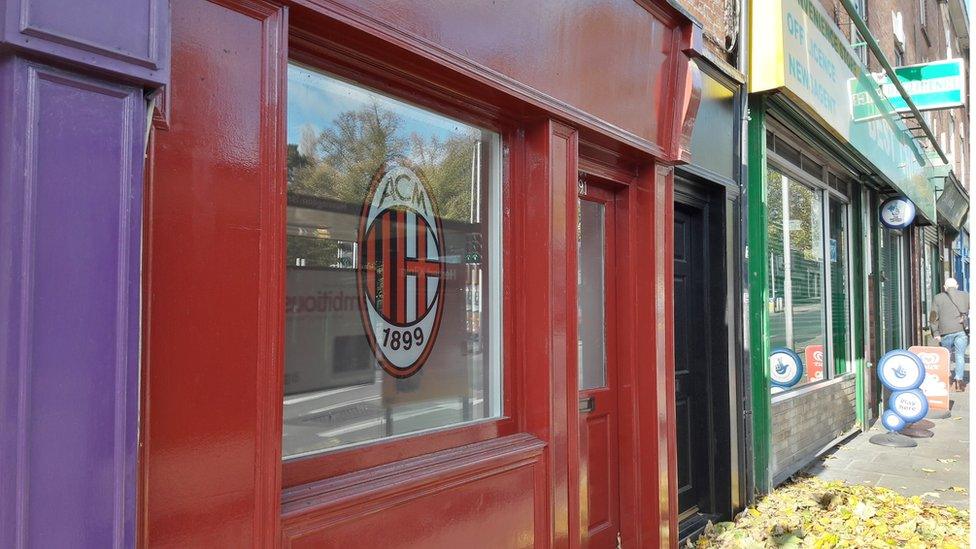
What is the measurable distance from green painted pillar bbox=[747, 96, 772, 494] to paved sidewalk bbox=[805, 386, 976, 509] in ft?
4.13

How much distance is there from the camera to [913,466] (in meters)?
6.47

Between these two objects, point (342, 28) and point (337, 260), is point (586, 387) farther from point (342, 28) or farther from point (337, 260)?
point (342, 28)

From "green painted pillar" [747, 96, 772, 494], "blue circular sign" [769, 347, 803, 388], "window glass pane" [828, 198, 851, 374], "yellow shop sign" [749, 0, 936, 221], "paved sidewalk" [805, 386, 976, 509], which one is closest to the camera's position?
"yellow shop sign" [749, 0, 936, 221]

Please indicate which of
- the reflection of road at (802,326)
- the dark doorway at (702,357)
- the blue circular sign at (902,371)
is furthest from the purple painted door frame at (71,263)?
the blue circular sign at (902,371)

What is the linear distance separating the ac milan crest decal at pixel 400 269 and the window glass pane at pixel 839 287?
671 centimetres

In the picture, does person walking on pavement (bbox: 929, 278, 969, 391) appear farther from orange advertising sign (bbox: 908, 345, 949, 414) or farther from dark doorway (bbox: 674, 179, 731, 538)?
dark doorway (bbox: 674, 179, 731, 538)

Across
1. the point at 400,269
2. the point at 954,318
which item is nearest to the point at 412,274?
the point at 400,269

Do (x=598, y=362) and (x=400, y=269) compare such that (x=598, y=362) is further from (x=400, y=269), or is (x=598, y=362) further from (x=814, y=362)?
(x=814, y=362)

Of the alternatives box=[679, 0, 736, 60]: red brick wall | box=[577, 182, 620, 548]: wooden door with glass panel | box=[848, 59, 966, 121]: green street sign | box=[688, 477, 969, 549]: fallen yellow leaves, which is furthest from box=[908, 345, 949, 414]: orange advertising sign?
box=[577, 182, 620, 548]: wooden door with glass panel

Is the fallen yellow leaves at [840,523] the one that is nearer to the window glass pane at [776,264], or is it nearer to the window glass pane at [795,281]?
the window glass pane at [795,281]

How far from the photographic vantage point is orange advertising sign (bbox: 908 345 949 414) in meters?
8.48

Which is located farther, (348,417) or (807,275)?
(807,275)

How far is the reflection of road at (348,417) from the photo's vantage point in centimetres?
239

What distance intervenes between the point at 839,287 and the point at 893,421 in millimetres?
1769
